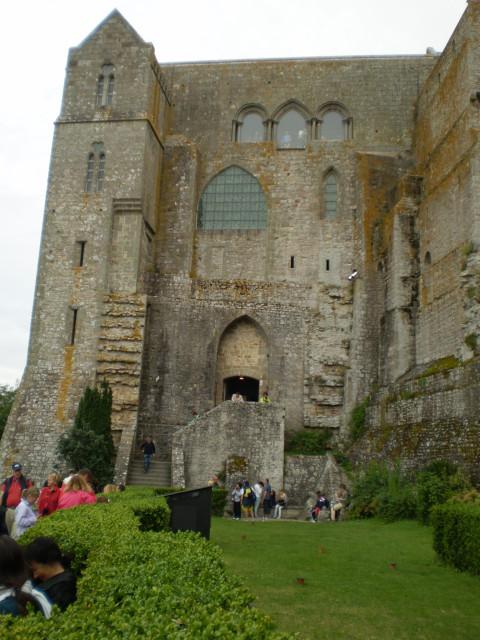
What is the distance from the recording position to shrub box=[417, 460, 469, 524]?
635 inches

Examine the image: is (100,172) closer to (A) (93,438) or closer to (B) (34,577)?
(A) (93,438)

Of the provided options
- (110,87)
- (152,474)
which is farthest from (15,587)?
(110,87)

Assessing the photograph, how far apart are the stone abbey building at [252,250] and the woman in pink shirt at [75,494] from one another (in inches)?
516

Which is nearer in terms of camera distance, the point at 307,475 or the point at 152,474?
the point at 152,474

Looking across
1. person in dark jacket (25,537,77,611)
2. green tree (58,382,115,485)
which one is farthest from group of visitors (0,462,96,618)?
green tree (58,382,115,485)

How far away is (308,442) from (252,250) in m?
9.13

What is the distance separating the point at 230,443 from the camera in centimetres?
2422

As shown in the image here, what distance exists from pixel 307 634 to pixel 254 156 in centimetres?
2724

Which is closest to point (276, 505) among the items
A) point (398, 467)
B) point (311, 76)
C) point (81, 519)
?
point (398, 467)

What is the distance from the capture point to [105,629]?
12.9 ft

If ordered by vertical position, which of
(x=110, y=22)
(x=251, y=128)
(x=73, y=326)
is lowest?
(x=73, y=326)

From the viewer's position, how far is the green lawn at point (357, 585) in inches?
291

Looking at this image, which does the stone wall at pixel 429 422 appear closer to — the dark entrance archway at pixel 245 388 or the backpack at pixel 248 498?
the backpack at pixel 248 498

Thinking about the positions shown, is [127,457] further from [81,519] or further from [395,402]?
[81,519]
